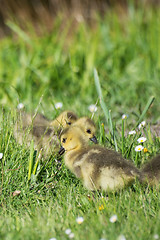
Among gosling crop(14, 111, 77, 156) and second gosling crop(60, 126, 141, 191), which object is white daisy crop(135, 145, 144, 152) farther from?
gosling crop(14, 111, 77, 156)

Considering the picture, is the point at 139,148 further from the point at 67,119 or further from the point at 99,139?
the point at 67,119

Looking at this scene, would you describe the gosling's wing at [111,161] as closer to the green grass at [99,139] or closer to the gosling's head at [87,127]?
the green grass at [99,139]

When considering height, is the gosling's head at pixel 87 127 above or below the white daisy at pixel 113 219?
above

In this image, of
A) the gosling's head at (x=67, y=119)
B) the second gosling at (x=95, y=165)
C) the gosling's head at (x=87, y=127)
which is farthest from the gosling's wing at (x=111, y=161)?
the gosling's head at (x=67, y=119)

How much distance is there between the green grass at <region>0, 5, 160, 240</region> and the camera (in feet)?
8.61

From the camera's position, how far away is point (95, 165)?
9.75ft

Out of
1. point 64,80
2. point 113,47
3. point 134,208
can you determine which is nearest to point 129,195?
point 134,208

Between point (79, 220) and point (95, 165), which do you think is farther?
point (95, 165)

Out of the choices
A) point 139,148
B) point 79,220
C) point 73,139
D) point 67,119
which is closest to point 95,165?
point 73,139

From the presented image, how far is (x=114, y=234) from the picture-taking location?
244 cm

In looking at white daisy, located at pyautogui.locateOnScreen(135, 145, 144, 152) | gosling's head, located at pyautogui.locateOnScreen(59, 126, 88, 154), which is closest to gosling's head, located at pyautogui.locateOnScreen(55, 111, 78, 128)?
gosling's head, located at pyautogui.locateOnScreen(59, 126, 88, 154)

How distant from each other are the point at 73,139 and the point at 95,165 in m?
0.37

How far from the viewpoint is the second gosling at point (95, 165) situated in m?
2.90

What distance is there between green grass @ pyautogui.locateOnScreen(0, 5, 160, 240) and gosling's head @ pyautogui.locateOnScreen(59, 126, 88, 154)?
0.71 feet
